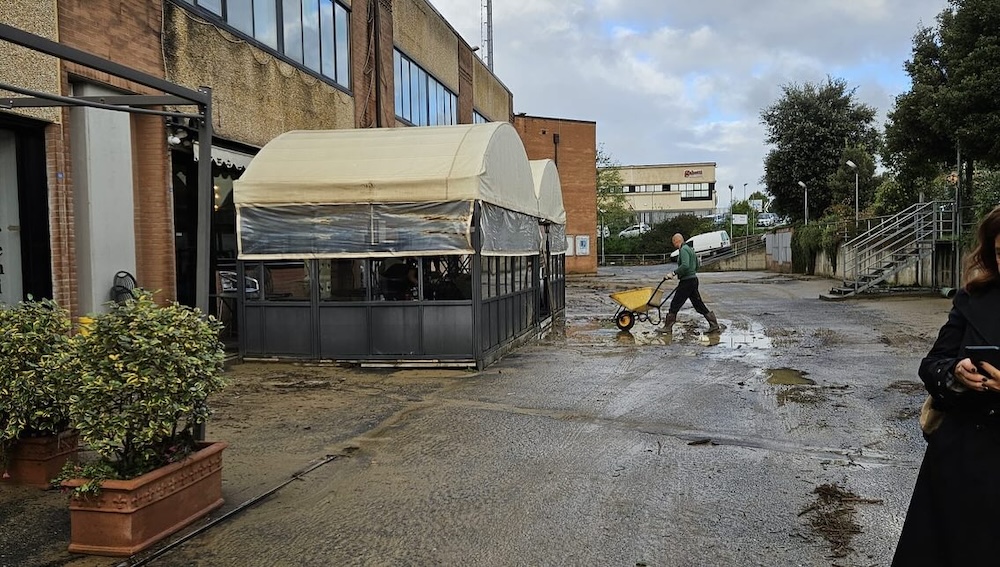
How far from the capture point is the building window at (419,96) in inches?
764

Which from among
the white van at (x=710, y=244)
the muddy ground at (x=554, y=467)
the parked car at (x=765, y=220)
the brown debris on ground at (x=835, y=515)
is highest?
the parked car at (x=765, y=220)

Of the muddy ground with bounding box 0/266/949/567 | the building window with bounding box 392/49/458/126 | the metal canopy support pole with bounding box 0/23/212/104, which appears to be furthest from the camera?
the building window with bounding box 392/49/458/126

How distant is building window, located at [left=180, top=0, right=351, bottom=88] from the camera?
12123 mm

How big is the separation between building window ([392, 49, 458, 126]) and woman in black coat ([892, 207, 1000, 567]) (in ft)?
57.3

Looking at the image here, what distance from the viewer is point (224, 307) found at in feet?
39.8

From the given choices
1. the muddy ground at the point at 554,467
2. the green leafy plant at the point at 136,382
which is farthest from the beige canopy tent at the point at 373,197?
the green leafy plant at the point at 136,382

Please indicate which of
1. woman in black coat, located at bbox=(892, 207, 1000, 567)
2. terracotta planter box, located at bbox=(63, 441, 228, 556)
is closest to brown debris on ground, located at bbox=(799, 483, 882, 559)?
woman in black coat, located at bbox=(892, 207, 1000, 567)

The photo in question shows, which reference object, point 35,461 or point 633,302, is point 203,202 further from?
point 633,302

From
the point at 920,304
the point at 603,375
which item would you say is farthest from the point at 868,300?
the point at 603,375

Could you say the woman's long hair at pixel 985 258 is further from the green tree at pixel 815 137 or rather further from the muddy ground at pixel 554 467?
the green tree at pixel 815 137

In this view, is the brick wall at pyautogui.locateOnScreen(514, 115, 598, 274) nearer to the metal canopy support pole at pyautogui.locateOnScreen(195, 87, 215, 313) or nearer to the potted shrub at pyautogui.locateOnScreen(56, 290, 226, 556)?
the metal canopy support pole at pyautogui.locateOnScreen(195, 87, 215, 313)

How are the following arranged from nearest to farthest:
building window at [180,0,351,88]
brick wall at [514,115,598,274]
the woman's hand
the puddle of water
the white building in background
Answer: the woman's hand, the puddle of water, building window at [180,0,351,88], brick wall at [514,115,598,274], the white building in background

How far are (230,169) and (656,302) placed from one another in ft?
28.6

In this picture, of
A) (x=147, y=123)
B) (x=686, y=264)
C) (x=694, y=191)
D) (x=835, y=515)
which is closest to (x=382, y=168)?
(x=147, y=123)
